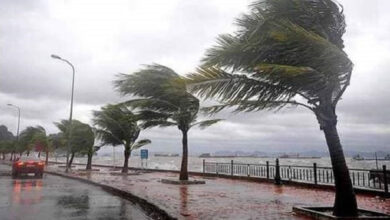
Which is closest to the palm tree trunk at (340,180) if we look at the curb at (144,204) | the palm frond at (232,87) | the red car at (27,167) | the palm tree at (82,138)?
the palm frond at (232,87)

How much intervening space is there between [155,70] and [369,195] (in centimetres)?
1164

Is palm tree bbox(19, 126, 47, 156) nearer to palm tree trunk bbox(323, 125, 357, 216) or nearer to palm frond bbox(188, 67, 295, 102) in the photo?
palm frond bbox(188, 67, 295, 102)

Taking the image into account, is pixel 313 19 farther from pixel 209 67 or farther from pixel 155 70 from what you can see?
pixel 155 70

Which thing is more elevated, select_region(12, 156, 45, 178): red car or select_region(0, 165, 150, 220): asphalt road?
select_region(12, 156, 45, 178): red car

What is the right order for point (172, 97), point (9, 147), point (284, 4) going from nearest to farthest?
point (284, 4) → point (172, 97) → point (9, 147)

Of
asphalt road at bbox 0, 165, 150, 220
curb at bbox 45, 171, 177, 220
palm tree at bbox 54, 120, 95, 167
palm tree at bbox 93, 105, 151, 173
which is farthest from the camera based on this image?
palm tree at bbox 54, 120, 95, 167

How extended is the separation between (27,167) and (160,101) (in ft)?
39.2

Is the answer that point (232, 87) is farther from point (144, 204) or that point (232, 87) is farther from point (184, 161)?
point (184, 161)

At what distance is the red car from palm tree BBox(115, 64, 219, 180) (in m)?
9.93

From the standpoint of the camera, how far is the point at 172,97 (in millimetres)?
20766

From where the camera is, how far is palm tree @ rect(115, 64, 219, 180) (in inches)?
822

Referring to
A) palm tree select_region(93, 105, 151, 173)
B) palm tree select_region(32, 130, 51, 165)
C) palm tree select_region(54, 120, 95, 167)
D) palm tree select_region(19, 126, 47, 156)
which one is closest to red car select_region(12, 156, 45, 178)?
palm tree select_region(93, 105, 151, 173)

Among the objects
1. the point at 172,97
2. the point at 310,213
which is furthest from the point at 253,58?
the point at 172,97

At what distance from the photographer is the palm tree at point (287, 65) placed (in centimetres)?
891
